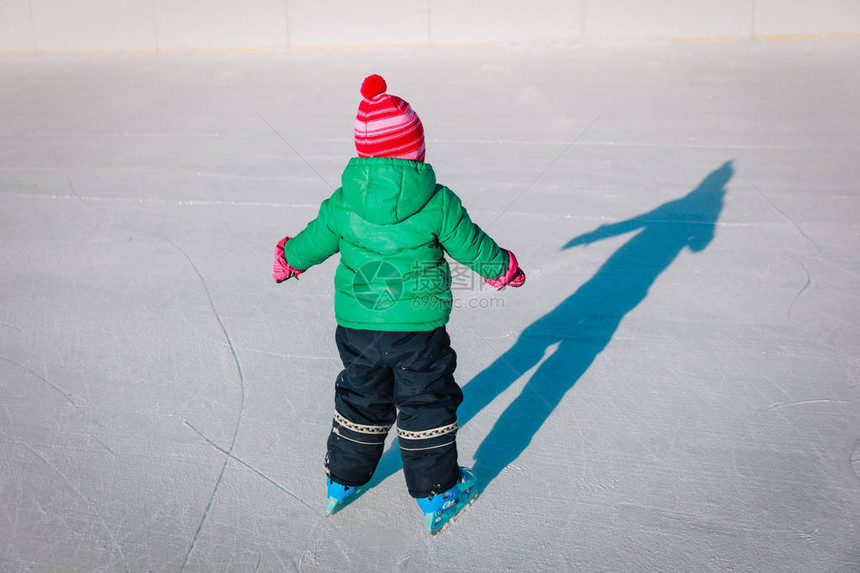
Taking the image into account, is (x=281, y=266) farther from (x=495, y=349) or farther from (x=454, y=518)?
(x=495, y=349)

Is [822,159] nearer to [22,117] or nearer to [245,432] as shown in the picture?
[245,432]

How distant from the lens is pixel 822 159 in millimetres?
5645

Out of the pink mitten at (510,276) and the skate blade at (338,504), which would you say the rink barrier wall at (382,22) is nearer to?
the pink mitten at (510,276)

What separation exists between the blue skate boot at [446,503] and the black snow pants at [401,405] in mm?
→ 25

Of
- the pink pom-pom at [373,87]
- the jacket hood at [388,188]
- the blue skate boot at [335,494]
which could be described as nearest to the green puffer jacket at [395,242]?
the jacket hood at [388,188]

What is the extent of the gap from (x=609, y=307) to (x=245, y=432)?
185 centimetres

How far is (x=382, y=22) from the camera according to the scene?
10.6m

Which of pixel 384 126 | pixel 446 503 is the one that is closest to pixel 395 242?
pixel 384 126

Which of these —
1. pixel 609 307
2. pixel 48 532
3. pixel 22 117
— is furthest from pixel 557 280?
pixel 22 117

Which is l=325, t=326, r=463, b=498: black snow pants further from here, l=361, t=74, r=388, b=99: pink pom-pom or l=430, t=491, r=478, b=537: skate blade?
l=361, t=74, r=388, b=99: pink pom-pom

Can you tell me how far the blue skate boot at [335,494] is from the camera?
2.42 meters

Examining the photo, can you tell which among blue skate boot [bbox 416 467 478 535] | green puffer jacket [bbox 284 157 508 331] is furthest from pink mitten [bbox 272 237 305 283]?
blue skate boot [bbox 416 467 478 535]

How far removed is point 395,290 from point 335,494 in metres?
0.71

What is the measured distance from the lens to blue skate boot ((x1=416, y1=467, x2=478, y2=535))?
7.64 feet
